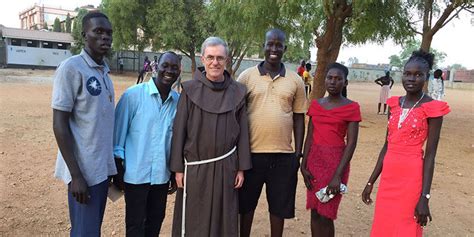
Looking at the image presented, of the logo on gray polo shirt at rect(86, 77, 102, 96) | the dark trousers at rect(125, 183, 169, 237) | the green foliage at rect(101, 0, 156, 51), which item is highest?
the green foliage at rect(101, 0, 156, 51)

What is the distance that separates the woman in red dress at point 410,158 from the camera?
2342mm

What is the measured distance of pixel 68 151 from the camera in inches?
81.1

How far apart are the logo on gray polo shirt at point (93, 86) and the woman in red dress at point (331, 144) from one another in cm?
152

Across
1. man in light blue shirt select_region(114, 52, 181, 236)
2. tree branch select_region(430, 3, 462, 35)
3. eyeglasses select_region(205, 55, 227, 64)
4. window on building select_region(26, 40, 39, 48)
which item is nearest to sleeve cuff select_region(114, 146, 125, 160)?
man in light blue shirt select_region(114, 52, 181, 236)

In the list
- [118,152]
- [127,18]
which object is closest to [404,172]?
[118,152]

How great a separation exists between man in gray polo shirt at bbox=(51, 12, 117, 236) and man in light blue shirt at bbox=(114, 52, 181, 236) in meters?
0.17

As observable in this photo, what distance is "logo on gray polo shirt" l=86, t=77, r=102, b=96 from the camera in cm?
212

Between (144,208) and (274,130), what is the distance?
3.51 ft

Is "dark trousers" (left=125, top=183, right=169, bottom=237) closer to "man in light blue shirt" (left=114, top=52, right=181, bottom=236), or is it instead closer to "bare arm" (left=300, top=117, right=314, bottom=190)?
"man in light blue shirt" (left=114, top=52, right=181, bottom=236)

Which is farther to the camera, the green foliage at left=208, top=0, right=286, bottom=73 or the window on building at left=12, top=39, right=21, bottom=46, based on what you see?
the window on building at left=12, top=39, right=21, bottom=46

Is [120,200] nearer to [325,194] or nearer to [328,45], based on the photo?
[325,194]

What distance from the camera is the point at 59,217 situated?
12.1ft

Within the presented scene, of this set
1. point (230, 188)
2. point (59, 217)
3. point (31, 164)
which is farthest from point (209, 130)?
point (31, 164)

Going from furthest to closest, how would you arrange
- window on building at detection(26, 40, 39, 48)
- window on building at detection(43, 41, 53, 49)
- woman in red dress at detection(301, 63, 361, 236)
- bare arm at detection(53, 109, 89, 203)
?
window on building at detection(43, 41, 53, 49) → window on building at detection(26, 40, 39, 48) → woman in red dress at detection(301, 63, 361, 236) → bare arm at detection(53, 109, 89, 203)
